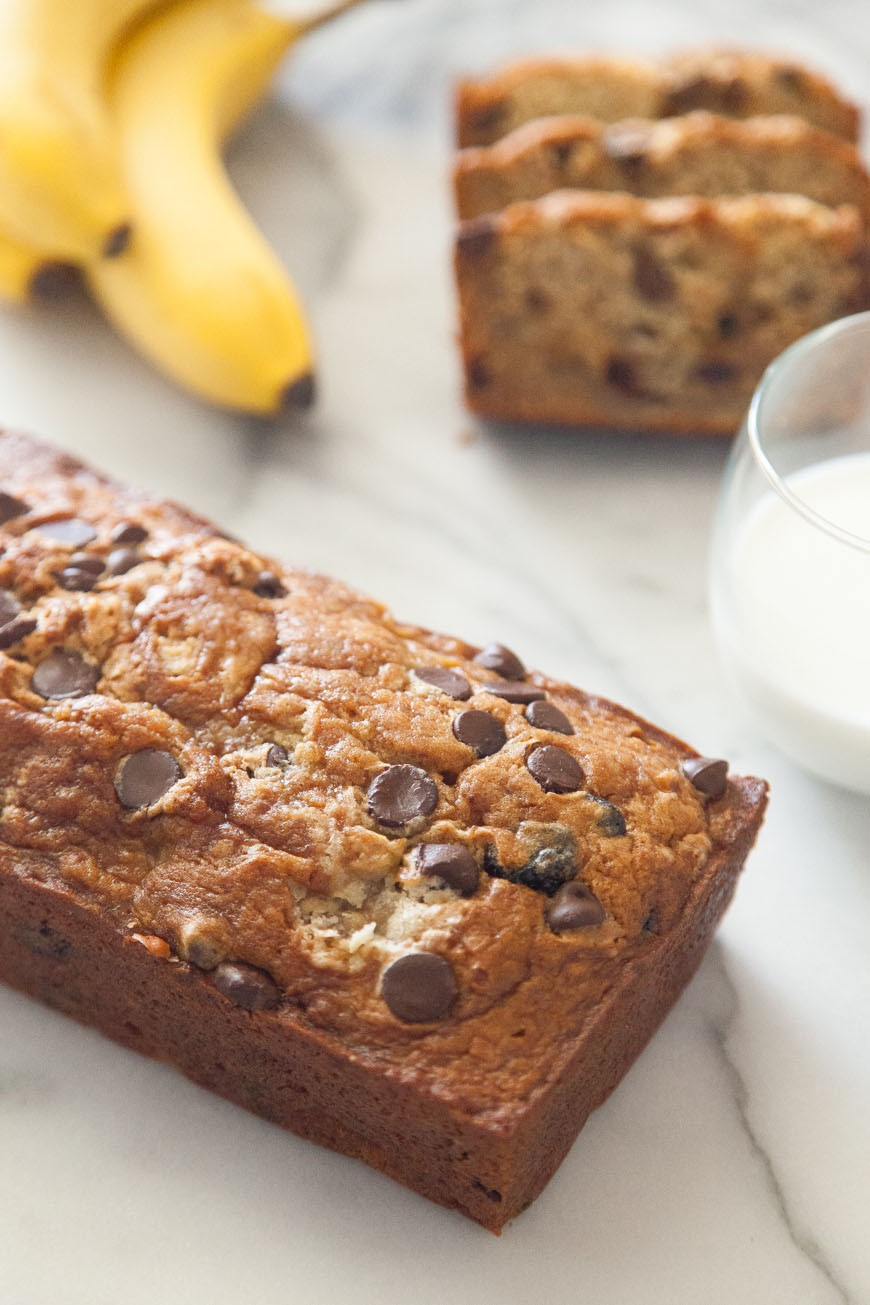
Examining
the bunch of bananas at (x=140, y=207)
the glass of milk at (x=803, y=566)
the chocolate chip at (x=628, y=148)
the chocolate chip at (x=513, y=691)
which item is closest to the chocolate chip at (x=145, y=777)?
the chocolate chip at (x=513, y=691)

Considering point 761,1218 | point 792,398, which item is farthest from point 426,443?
point 761,1218

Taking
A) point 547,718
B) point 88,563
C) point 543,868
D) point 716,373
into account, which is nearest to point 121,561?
point 88,563

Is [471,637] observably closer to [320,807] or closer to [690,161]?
[320,807]

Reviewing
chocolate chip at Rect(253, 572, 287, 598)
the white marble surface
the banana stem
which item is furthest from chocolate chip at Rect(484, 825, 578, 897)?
the banana stem

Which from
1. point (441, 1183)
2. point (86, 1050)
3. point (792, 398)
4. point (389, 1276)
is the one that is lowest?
point (86, 1050)

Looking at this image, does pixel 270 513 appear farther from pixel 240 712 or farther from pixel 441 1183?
pixel 441 1183

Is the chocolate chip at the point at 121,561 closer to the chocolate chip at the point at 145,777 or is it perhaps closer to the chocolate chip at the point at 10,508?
the chocolate chip at the point at 10,508
